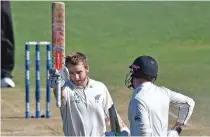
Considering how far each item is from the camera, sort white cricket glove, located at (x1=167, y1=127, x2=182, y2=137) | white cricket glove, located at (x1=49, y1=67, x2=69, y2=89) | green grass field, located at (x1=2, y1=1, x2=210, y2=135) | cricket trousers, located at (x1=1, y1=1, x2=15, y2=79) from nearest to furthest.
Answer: white cricket glove, located at (x1=167, y1=127, x2=182, y2=137), white cricket glove, located at (x1=49, y1=67, x2=69, y2=89), green grass field, located at (x1=2, y1=1, x2=210, y2=135), cricket trousers, located at (x1=1, y1=1, x2=15, y2=79)

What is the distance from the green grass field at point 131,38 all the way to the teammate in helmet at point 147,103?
22.6 ft

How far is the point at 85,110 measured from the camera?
799 cm

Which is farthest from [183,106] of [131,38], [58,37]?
[131,38]

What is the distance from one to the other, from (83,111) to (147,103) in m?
1.51

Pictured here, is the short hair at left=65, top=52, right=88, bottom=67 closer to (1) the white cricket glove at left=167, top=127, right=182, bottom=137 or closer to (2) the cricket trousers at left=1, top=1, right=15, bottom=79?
(1) the white cricket glove at left=167, top=127, right=182, bottom=137

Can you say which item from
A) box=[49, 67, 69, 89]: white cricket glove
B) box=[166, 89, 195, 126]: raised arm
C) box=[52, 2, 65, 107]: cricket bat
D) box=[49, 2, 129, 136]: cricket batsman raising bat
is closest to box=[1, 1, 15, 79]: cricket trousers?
box=[52, 2, 65, 107]: cricket bat

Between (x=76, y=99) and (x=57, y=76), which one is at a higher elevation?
(x=57, y=76)

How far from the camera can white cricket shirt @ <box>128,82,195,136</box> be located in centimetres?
648

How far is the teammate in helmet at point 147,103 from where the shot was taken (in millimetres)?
6492

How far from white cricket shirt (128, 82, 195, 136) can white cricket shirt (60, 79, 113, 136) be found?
127 centimetres

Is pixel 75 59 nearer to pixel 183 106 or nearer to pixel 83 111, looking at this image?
pixel 83 111

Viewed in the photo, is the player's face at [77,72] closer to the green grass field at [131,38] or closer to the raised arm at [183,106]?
the raised arm at [183,106]

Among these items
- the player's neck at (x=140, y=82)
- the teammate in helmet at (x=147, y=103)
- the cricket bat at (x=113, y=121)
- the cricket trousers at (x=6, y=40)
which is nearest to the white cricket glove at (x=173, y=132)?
the teammate in helmet at (x=147, y=103)

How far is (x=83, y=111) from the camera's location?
7.98 m
